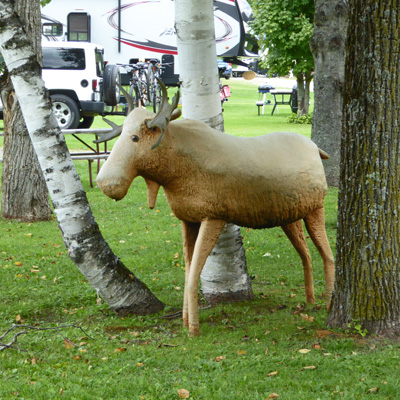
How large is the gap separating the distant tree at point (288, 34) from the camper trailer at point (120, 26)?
378 cm

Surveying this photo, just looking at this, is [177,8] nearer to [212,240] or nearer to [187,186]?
[187,186]

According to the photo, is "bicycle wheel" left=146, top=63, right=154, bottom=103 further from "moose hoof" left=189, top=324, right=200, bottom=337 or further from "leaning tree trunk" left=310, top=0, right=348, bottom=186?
"moose hoof" left=189, top=324, right=200, bottom=337

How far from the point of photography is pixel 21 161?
9.77m

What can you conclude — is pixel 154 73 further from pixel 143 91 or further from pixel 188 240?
pixel 188 240

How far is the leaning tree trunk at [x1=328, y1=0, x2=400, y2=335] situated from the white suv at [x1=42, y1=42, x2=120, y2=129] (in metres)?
16.5

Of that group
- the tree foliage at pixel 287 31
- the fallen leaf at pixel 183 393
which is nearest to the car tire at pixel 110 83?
the tree foliage at pixel 287 31

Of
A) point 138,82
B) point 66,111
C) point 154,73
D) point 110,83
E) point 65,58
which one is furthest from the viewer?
point 154,73

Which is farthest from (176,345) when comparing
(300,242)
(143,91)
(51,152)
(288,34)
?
(288,34)

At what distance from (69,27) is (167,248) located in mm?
19567

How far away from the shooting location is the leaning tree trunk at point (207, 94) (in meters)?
5.71

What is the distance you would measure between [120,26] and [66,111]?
24.9ft

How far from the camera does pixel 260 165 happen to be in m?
5.08

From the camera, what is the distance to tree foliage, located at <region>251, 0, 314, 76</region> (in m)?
24.4

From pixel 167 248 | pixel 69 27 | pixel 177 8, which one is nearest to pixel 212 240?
pixel 177 8
